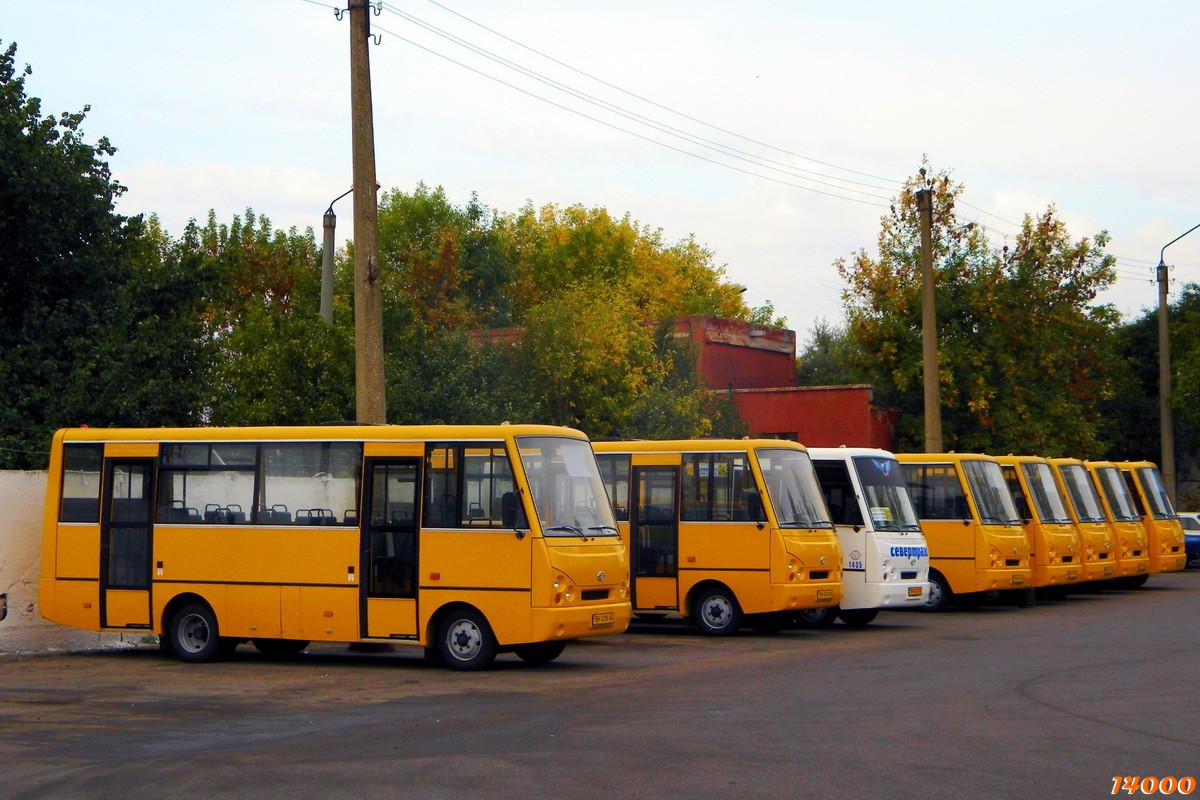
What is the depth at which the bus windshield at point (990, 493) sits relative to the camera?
2506 centimetres

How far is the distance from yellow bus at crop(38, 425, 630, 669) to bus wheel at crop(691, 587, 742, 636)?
3729mm

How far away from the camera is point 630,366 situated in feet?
143

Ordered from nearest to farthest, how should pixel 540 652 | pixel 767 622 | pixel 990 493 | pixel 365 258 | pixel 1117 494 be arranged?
pixel 540 652 < pixel 365 258 < pixel 767 622 < pixel 990 493 < pixel 1117 494

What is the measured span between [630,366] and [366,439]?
27227 millimetres

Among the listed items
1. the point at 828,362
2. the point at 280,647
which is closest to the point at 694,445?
the point at 280,647

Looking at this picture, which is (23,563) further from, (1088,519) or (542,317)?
(542,317)

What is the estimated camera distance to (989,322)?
44031mm

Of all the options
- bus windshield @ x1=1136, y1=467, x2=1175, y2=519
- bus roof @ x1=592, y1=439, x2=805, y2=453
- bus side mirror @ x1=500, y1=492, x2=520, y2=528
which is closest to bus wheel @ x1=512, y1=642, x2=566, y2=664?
bus side mirror @ x1=500, y1=492, x2=520, y2=528

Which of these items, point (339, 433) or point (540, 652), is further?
point (540, 652)

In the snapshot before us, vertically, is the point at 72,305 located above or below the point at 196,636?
above

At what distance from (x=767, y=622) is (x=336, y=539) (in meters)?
6.97

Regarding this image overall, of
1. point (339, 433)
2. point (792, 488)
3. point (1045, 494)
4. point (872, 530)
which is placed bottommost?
point (872, 530)

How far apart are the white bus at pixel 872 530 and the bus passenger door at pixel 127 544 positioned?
9.12 metres

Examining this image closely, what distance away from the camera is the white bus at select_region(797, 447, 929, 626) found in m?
21.1
